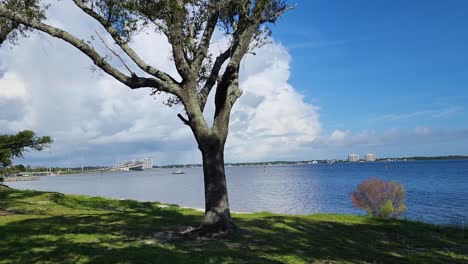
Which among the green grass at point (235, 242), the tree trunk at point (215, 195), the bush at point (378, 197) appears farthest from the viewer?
the bush at point (378, 197)

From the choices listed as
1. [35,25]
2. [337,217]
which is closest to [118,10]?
[35,25]

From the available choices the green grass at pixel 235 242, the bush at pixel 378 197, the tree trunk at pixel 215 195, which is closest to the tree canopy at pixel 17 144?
the green grass at pixel 235 242

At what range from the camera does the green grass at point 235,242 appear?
9.29m

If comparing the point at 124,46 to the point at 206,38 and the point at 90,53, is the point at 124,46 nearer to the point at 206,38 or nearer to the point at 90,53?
the point at 90,53

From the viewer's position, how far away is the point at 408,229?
1557 centimetres

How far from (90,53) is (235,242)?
6924 millimetres

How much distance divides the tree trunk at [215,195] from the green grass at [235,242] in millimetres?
627

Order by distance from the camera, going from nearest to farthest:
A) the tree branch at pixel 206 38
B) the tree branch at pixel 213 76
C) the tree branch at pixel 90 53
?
the tree branch at pixel 90 53 → the tree branch at pixel 206 38 → the tree branch at pixel 213 76

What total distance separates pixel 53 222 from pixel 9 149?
13860 millimetres

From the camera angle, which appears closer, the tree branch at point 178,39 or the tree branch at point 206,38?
the tree branch at point 178,39

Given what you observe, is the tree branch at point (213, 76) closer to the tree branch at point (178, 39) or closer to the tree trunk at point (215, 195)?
the tree branch at point (178, 39)

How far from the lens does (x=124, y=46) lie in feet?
42.8

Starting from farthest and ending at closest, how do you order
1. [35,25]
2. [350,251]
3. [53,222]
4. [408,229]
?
[408,229] → [53,222] → [35,25] → [350,251]

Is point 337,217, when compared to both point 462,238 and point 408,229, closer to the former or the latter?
point 408,229
